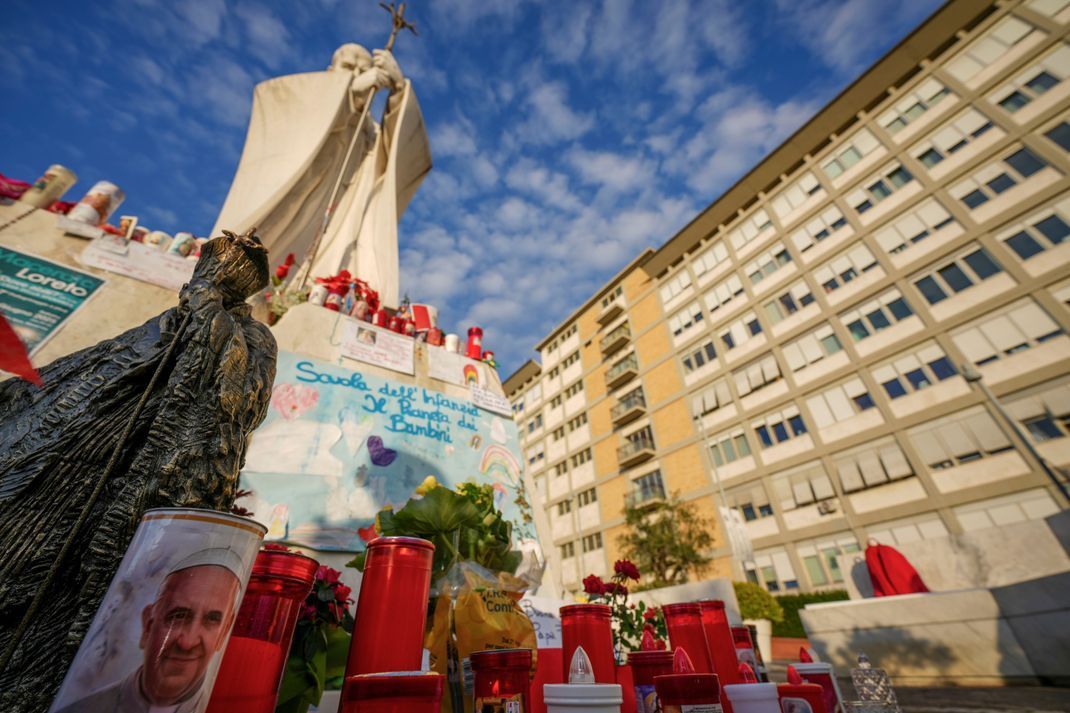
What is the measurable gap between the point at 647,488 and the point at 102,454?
20955 millimetres

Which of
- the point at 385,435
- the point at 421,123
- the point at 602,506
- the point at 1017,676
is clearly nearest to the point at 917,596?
the point at 1017,676

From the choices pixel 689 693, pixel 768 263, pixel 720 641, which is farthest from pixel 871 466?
pixel 689 693

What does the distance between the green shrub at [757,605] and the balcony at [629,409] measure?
10.0 metres

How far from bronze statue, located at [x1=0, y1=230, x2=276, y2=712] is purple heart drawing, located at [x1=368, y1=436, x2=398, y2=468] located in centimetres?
224

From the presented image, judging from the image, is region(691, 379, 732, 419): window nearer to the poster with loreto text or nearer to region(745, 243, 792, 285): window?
region(745, 243, 792, 285): window

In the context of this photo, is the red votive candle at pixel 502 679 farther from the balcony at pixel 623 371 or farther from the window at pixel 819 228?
the balcony at pixel 623 371

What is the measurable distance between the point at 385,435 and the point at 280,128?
735 centimetres

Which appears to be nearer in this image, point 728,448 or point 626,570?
point 626,570

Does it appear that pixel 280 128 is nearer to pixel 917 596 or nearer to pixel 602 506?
pixel 917 596

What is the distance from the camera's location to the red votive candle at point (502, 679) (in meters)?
1.22

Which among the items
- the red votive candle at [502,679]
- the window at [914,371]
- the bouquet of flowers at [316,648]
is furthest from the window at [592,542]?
the red votive candle at [502,679]

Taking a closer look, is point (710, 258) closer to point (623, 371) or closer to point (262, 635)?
point (623, 371)

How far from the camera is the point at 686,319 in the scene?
72.7ft

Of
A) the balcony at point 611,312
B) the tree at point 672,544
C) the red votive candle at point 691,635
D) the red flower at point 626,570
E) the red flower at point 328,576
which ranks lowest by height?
the red votive candle at point 691,635
